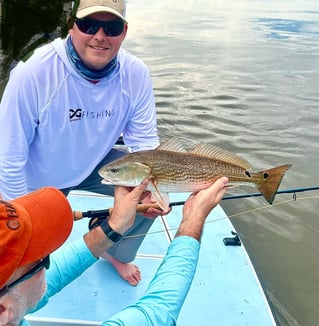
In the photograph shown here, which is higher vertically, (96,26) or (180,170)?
(96,26)

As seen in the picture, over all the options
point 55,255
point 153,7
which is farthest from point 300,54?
point 153,7

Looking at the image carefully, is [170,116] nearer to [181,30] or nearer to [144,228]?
[144,228]

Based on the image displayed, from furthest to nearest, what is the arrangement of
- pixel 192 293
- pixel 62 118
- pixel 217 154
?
1. pixel 192 293
2. pixel 62 118
3. pixel 217 154

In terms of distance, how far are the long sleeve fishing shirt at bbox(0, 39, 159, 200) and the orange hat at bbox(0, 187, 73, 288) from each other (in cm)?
127

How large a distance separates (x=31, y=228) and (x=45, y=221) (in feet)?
0.24

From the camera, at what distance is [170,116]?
8570mm

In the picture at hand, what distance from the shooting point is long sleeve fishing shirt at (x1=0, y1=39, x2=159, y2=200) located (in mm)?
2742

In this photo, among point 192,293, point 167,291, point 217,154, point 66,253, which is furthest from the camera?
point 192,293

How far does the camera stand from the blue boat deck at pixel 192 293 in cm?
314

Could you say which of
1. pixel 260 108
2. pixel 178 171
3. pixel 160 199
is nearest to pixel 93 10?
pixel 178 171

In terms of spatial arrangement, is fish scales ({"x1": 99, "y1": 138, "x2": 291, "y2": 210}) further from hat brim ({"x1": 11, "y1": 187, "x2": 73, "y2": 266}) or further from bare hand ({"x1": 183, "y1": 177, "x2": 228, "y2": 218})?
hat brim ({"x1": 11, "y1": 187, "x2": 73, "y2": 266})

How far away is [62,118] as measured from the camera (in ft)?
9.52

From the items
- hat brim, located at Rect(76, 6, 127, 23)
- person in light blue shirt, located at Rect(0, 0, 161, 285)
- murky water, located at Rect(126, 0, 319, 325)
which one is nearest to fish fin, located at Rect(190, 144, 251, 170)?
person in light blue shirt, located at Rect(0, 0, 161, 285)

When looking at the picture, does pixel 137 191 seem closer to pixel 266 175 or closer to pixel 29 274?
pixel 266 175
